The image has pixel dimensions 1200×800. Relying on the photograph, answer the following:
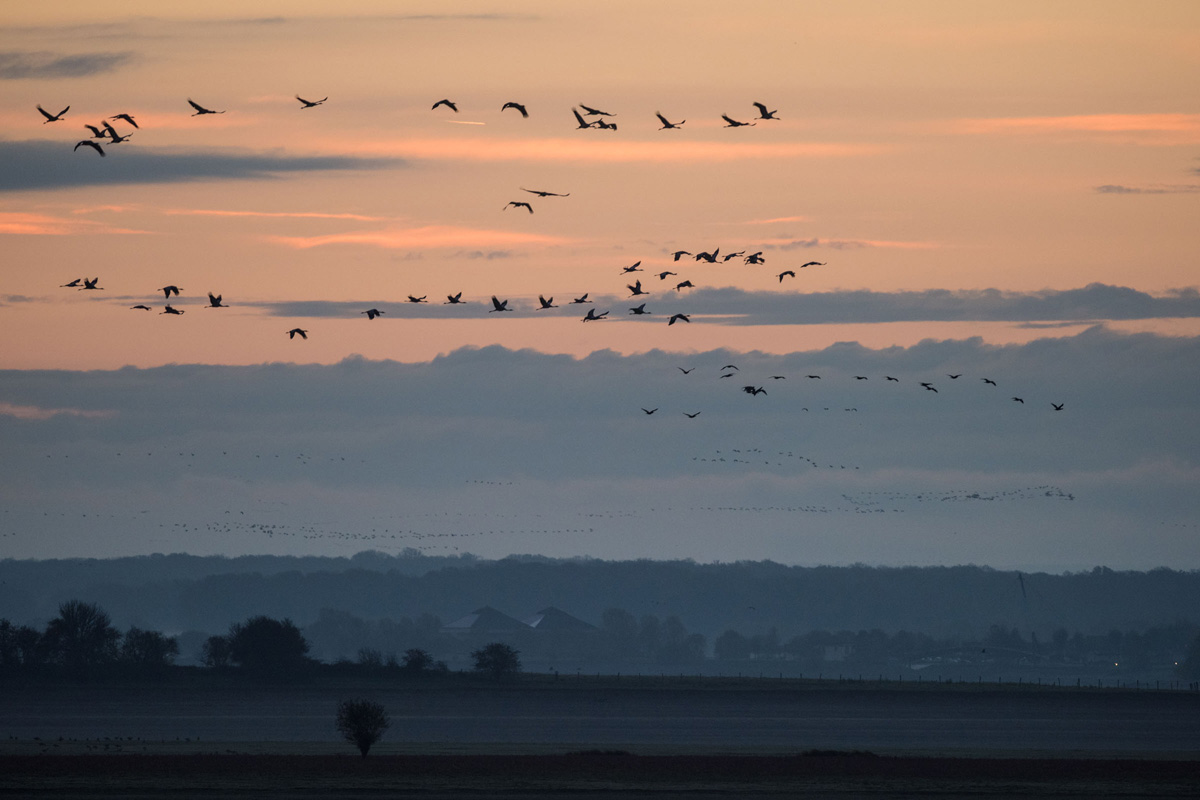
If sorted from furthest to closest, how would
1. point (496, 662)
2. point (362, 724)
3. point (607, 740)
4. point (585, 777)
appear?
1. point (496, 662)
2. point (607, 740)
3. point (362, 724)
4. point (585, 777)

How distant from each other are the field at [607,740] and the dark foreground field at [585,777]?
0.19m

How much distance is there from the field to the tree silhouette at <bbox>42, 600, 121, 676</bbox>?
5693 mm

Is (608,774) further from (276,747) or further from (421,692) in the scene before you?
(421,692)

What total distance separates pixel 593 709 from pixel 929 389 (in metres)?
47.4

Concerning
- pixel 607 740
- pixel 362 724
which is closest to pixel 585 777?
pixel 362 724

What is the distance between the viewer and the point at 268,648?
14138 centimetres

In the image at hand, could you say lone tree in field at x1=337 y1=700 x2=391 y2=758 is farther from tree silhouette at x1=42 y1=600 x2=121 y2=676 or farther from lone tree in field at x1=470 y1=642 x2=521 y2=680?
lone tree in field at x1=470 y1=642 x2=521 y2=680

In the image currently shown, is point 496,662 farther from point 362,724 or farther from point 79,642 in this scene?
point 362,724

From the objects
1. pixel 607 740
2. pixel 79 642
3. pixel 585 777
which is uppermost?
pixel 79 642

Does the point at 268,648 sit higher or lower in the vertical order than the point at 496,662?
lower

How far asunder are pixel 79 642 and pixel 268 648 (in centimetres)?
1609

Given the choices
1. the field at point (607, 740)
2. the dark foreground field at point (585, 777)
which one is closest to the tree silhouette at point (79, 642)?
the field at point (607, 740)

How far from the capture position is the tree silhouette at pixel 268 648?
462 feet

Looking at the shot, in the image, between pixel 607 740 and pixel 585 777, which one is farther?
pixel 607 740
